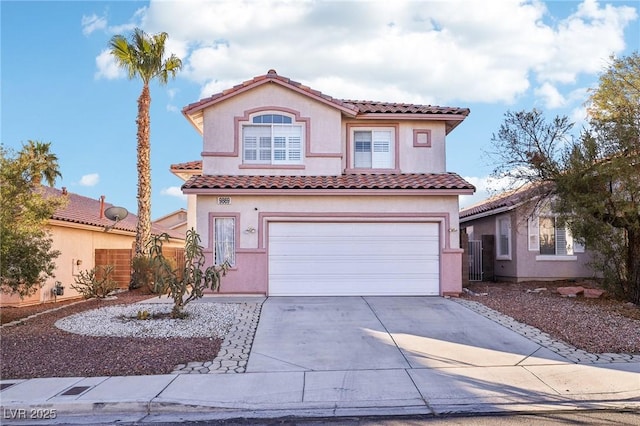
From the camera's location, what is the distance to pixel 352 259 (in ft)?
50.8

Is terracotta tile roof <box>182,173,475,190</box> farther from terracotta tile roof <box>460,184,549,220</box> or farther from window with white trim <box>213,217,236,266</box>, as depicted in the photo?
terracotta tile roof <box>460,184,549,220</box>

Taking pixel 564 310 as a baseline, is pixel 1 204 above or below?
above

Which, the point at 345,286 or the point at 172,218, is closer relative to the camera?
the point at 345,286

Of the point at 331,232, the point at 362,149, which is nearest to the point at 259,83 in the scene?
the point at 362,149

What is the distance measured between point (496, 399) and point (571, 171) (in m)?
8.55

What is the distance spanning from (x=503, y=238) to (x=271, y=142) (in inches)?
403

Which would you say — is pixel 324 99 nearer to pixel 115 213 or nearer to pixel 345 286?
pixel 345 286

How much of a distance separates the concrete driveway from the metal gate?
815 centimetres

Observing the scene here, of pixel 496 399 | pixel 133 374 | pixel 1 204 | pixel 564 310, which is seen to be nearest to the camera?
pixel 496 399

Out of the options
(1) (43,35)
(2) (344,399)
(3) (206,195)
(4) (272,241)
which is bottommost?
(2) (344,399)

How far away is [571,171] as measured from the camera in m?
13.5

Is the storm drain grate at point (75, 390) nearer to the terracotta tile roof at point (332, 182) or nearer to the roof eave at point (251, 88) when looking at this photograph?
the terracotta tile roof at point (332, 182)

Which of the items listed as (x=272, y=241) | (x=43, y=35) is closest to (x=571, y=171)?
(x=272, y=241)

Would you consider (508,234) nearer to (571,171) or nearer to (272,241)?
(571,171)
